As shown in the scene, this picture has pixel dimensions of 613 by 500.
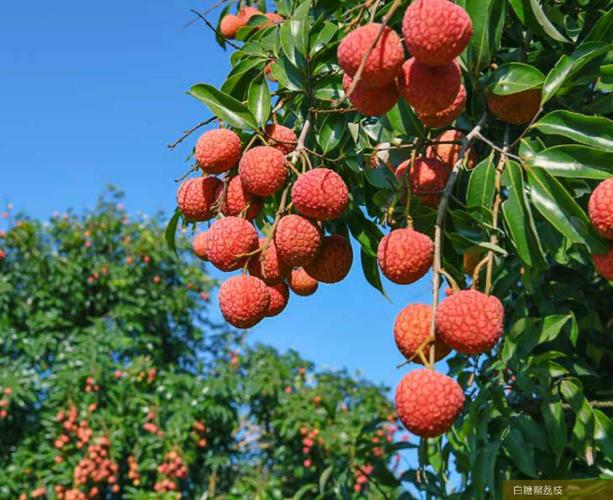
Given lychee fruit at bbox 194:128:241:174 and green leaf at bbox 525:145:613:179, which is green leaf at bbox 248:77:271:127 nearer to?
lychee fruit at bbox 194:128:241:174

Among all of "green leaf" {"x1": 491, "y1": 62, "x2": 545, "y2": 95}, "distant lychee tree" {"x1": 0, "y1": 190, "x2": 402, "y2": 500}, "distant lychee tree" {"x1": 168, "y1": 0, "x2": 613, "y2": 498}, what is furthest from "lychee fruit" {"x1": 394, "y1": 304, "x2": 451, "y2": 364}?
"distant lychee tree" {"x1": 0, "y1": 190, "x2": 402, "y2": 500}

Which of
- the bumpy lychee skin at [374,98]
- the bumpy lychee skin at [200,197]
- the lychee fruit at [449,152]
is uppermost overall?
the lychee fruit at [449,152]


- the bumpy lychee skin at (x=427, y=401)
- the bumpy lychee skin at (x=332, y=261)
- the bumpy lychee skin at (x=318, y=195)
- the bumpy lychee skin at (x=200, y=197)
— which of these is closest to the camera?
the bumpy lychee skin at (x=427, y=401)

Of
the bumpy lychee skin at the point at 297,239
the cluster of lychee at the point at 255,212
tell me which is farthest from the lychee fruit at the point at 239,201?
the bumpy lychee skin at the point at 297,239

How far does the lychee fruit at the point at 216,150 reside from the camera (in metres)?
1.32

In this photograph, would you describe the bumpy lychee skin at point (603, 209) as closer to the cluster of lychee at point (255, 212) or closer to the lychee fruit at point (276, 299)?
the cluster of lychee at point (255, 212)

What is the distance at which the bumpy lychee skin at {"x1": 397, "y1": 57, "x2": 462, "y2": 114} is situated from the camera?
101cm

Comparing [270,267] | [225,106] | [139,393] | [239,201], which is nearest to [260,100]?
[225,106]

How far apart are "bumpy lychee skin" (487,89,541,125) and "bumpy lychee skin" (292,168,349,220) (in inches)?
12.9

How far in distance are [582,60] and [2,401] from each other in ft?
17.7

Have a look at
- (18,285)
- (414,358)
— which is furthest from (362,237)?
(18,285)

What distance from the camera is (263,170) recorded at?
1214 millimetres

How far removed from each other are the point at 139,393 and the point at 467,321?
17.7 ft

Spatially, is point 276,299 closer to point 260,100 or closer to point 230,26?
point 260,100
